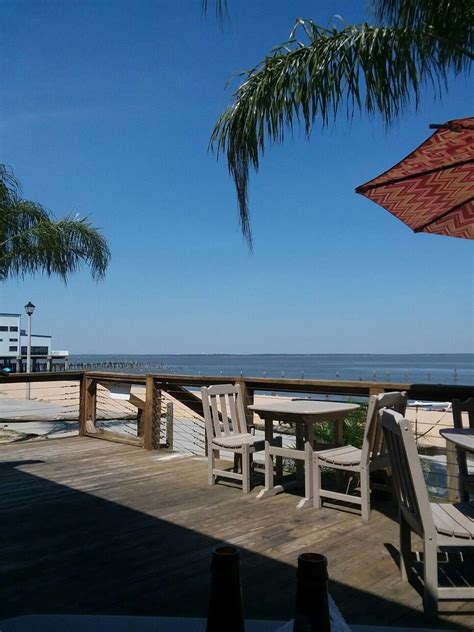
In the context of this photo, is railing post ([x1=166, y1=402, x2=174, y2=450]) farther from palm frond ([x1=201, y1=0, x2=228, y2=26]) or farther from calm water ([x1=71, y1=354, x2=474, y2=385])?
palm frond ([x1=201, y1=0, x2=228, y2=26])

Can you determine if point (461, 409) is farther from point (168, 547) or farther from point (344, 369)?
point (344, 369)

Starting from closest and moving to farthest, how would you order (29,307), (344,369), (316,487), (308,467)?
(316,487), (308,467), (29,307), (344,369)

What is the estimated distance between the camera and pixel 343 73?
175 inches

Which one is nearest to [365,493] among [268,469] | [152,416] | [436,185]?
[268,469]

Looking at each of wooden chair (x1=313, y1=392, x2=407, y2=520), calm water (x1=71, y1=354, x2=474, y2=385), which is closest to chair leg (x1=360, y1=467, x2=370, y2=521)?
wooden chair (x1=313, y1=392, x2=407, y2=520)

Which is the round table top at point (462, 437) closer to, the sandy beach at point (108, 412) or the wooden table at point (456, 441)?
the wooden table at point (456, 441)

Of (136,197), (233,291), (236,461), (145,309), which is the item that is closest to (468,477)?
(236,461)

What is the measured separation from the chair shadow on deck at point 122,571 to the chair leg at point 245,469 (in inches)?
37.9

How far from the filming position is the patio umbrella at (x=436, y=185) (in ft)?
10.4

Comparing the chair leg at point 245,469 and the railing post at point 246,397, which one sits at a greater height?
the railing post at point 246,397

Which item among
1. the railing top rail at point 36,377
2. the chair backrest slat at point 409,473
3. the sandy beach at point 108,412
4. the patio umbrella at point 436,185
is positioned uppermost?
the patio umbrella at point 436,185

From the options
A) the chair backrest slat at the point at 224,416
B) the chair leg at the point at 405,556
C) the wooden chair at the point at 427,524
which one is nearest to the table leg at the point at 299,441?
the chair backrest slat at the point at 224,416

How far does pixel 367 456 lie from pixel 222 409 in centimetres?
172

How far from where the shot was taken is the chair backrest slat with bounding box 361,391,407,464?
3.55m
